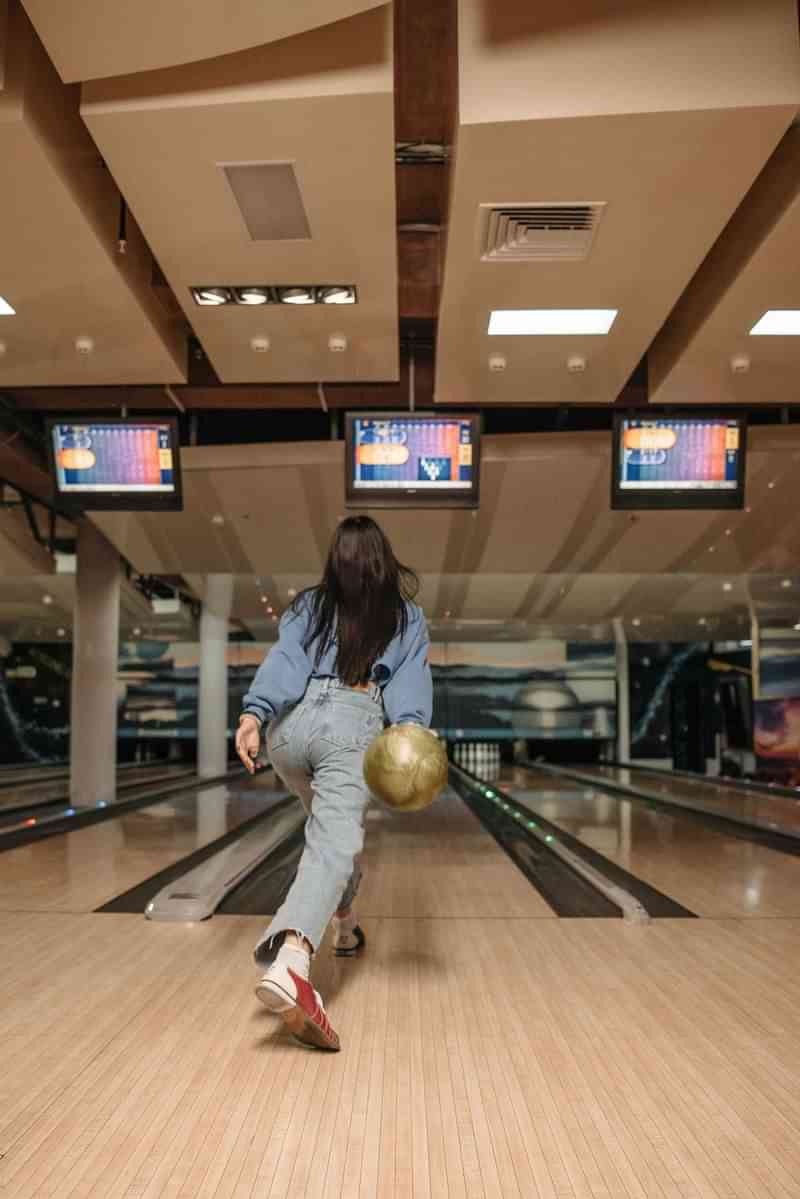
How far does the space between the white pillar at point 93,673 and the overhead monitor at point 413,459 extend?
4.59 metres

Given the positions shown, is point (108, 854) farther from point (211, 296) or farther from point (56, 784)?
point (56, 784)

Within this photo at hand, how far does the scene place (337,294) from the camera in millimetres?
4527

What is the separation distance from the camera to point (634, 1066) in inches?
83.0

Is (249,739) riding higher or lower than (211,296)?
lower

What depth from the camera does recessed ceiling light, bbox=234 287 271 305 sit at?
452cm

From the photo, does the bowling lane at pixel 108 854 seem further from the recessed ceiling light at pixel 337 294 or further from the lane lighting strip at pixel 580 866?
the recessed ceiling light at pixel 337 294

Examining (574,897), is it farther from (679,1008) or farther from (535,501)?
(535,501)

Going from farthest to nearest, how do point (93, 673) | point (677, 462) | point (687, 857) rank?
point (93, 673) < point (677, 462) < point (687, 857)

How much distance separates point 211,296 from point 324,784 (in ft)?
9.44

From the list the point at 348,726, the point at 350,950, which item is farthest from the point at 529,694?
the point at 348,726

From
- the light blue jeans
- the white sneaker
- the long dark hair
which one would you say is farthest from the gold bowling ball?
the white sneaker

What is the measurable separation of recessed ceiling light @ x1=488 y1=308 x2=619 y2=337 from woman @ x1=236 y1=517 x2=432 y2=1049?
2414 millimetres


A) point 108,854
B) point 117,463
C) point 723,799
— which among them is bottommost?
point 723,799

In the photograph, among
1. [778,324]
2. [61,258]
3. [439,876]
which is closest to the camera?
[61,258]
